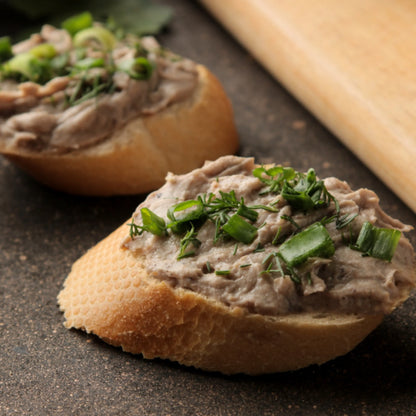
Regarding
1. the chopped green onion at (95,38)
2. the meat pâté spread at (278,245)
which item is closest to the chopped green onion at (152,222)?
the meat pâté spread at (278,245)

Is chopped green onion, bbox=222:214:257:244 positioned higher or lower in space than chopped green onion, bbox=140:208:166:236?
higher

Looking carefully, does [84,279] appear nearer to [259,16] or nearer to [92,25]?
[92,25]

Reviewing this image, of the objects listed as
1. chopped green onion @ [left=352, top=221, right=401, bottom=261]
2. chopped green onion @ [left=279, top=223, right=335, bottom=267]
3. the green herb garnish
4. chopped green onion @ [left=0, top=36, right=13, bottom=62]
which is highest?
chopped green onion @ [left=352, top=221, right=401, bottom=261]

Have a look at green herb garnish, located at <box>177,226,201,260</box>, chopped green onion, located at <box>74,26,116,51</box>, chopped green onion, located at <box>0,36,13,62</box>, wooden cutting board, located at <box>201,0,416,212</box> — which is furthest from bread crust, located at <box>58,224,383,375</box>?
chopped green onion, located at <box>0,36,13,62</box>

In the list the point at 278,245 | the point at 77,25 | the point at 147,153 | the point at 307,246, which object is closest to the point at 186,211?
the point at 278,245

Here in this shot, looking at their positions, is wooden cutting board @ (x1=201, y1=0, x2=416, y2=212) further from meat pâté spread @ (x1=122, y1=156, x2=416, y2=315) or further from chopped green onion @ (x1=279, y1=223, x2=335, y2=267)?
chopped green onion @ (x1=279, y1=223, x2=335, y2=267)

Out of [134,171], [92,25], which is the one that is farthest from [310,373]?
[92,25]

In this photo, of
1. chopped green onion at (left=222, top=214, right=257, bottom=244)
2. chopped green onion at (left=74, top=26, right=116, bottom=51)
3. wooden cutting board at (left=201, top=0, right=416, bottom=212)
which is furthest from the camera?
chopped green onion at (left=74, top=26, right=116, bottom=51)
